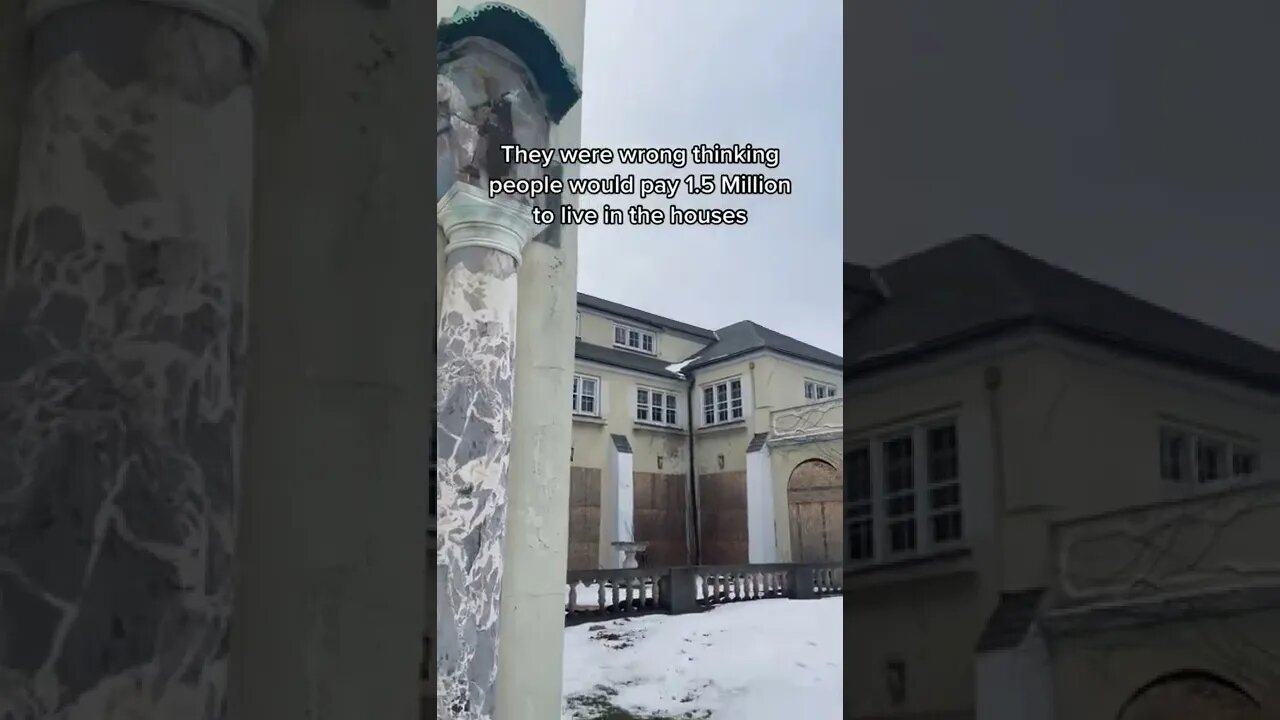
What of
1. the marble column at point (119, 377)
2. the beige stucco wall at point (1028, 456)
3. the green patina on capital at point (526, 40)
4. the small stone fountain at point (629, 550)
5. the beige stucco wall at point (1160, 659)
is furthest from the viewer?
the small stone fountain at point (629, 550)

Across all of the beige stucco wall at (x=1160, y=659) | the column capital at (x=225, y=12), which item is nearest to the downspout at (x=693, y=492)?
the beige stucco wall at (x=1160, y=659)

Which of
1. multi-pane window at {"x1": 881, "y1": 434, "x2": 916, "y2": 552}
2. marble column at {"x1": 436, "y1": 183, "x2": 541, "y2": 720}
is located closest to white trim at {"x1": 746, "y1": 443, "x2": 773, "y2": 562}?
multi-pane window at {"x1": 881, "y1": 434, "x2": 916, "y2": 552}

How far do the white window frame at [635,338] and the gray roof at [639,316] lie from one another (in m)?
0.03

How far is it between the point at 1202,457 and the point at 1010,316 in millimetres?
351

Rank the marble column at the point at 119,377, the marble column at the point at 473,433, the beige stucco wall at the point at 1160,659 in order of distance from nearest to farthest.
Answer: the marble column at the point at 119,377, the beige stucco wall at the point at 1160,659, the marble column at the point at 473,433

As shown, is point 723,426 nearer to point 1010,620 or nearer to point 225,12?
point 1010,620

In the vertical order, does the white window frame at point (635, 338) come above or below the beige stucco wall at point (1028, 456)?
above

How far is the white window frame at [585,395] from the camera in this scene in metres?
1.92

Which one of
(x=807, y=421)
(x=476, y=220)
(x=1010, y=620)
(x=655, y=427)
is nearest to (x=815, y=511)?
(x=807, y=421)

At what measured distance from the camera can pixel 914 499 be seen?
1.45 metres

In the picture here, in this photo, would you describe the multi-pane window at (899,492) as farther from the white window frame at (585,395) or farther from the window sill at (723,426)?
the white window frame at (585,395)

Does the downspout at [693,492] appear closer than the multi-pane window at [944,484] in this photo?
No

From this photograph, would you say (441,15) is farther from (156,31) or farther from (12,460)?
(12,460)

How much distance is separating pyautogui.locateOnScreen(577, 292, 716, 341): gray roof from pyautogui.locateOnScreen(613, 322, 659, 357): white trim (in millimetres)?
23
